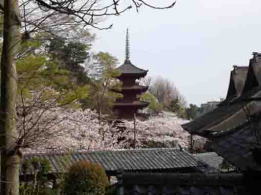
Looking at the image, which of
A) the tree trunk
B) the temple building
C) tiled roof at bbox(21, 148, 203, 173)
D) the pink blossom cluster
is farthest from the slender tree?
the temple building

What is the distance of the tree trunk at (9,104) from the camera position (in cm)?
286

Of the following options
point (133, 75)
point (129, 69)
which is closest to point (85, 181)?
point (133, 75)

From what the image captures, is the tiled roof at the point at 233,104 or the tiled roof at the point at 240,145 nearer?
the tiled roof at the point at 240,145

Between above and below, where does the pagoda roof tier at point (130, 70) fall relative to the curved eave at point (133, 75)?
above

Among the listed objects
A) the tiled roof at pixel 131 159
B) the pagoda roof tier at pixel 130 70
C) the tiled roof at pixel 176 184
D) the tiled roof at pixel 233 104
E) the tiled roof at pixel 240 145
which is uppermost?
the pagoda roof tier at pixel 130 70

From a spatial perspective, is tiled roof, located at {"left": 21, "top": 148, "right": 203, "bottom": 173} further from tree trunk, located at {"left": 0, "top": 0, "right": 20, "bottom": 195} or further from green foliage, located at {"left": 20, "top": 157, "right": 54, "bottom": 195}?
tree trunk, located at {"left": 0, "top": 0, "right": 20, "bottom": 195}

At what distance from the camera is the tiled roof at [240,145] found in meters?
3.82

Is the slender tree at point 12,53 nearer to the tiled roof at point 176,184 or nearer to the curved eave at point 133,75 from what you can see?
the tiled roof at point 176,184

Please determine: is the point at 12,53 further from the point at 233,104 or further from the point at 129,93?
the point at 129,93

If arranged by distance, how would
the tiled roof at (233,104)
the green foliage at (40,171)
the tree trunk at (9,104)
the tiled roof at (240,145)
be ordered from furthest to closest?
the tiled roof at (233,104), the green foliage at (40,171), the tiled roof at (240,145), the tree trunk at (9,104)

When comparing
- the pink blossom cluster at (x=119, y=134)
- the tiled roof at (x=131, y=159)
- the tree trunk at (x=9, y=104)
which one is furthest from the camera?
the pink blossom cluster at (x=119, y=134)

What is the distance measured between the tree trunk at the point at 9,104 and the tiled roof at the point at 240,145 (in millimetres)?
1837

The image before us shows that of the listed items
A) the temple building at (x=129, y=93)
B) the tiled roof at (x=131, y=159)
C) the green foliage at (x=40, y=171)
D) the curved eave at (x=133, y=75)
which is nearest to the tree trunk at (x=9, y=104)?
the green foliage at (x=40, y=171)

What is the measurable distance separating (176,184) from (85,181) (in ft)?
40.5
